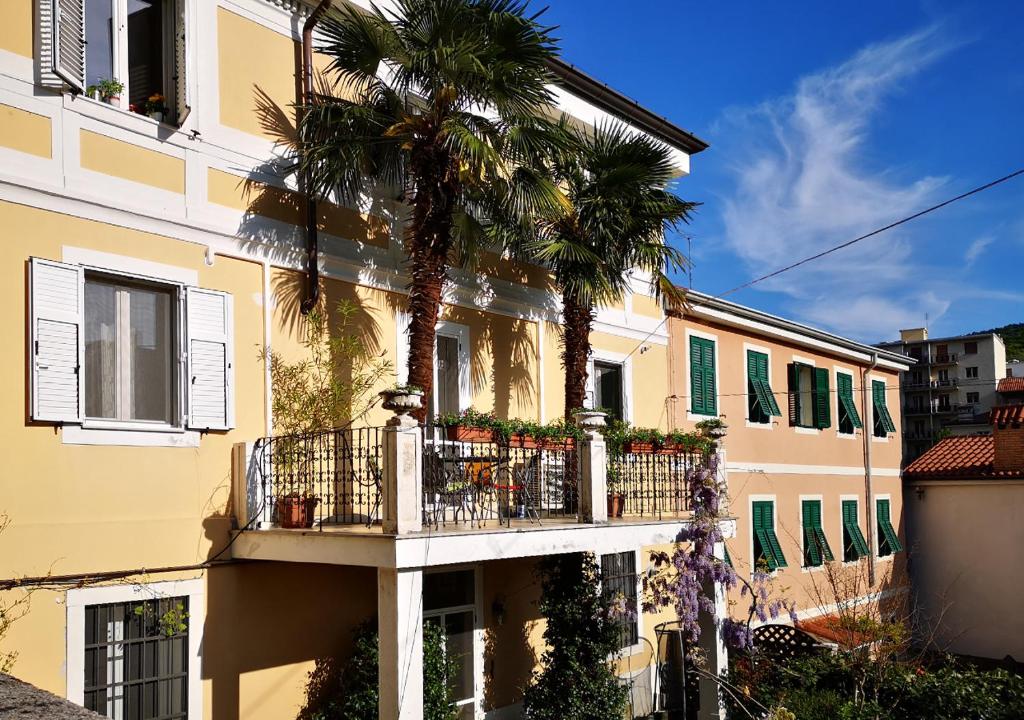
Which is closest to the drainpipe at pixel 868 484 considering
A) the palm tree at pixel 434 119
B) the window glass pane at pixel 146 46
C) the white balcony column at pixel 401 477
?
the palm tree at pixel 434 119

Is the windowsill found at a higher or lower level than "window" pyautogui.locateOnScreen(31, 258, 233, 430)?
lower

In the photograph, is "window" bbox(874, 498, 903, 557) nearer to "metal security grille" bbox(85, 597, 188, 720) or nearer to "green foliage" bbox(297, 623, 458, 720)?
"green foliage" bbox(297, 623, 458, 720)

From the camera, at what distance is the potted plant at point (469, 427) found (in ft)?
34.7

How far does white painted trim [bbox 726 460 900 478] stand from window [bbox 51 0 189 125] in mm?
12677

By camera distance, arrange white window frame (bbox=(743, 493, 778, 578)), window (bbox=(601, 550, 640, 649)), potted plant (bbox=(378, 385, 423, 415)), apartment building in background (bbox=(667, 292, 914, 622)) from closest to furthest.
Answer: potted plant (bbox=(378, 385, 423, 415))
window (bbox=(601, 550, 640, 649))
apartment building in background (bbox=(667, 292, 914, 622))
white window frame (bbox=(743, 493, 778, 578))

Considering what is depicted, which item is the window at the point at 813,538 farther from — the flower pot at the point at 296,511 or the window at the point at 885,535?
the flower pot at the point at 296,511

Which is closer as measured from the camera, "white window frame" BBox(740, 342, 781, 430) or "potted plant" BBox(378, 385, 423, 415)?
"potted plant" BBox(378, 385, 423, 415)

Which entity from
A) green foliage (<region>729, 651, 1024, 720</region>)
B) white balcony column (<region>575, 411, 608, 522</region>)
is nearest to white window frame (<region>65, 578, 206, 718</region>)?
white balcony column (<region>575, 411, 608, 522</region>)

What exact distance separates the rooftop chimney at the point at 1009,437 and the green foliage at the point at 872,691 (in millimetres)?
12421

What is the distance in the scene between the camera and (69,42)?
8.98 metres

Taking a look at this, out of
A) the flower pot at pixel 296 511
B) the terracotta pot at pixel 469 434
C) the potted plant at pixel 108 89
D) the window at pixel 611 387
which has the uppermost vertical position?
the potted plant at pixel 108 89

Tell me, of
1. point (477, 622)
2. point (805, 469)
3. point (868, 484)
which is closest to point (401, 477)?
point (477, 622)

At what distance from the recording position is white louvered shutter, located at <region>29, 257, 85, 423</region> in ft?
28.1

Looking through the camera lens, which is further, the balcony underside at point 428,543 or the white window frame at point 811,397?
the white window frame at point 811,397
